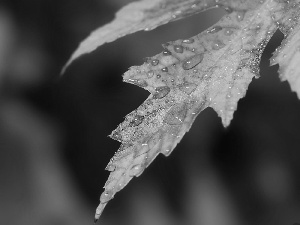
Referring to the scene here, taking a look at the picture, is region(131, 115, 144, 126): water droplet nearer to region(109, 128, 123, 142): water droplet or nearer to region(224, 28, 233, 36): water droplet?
region(109, 128, 123, 142): water droplet

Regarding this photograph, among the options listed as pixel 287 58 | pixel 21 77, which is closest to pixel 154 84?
pixel 287 58

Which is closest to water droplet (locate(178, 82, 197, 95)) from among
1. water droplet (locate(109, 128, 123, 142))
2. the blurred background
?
water droplet (locate(109, 128, 123, 142))

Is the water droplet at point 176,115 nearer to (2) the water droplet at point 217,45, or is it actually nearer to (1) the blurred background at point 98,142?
(2) the water droplet at point 217,45

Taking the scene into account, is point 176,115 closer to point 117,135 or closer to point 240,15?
point 117,135

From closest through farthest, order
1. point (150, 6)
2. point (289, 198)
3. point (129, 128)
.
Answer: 1. point (129, 128)
2. point (150, 6)
3. point (289, 198)

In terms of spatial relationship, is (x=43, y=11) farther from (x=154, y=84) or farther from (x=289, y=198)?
(x=154, y=84)

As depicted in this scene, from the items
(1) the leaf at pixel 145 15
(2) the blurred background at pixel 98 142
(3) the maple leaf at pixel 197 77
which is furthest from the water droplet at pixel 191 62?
(2) the blurred background at pixel 98 142

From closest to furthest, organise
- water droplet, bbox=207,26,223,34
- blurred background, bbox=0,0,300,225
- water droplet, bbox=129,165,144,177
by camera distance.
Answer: water droplet, bbox=129,165,144,177 → water droplet, bbox=207,26,223,34 → blurred background, bbox=0,0,300,225
